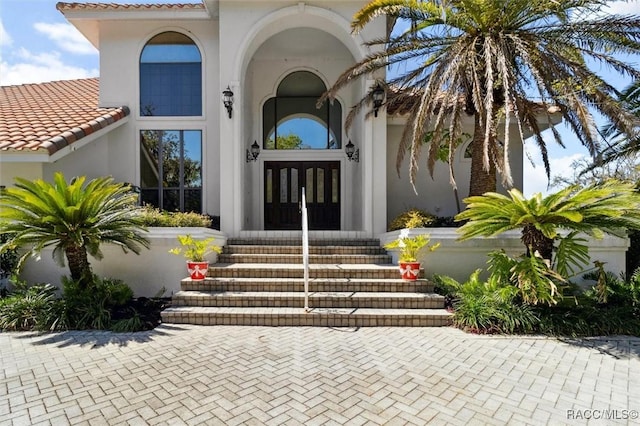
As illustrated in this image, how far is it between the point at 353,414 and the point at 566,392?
7.89 ft

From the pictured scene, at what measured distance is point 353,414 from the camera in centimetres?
331

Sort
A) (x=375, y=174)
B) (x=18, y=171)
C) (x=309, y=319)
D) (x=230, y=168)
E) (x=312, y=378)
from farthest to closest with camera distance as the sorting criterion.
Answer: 1. (x=375, y=174)
2. (x=230, y=168)
3. (x=18, y=171)
4. (x=309, y=319)
5. (x=312, y=378)

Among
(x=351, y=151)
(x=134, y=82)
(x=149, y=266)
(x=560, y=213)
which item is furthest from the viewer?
(x=351, y=151)

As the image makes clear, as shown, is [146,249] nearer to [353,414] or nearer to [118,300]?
[118,300]

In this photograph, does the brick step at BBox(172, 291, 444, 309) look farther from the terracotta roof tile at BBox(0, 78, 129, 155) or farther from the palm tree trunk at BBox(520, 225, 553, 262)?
the terracotta roof tile at BBox(0, 78, 129, 155)

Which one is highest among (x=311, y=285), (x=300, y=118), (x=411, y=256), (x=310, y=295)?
(x=300, y=118)

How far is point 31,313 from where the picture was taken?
5.76 metres

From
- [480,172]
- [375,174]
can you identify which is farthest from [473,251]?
[375,174]

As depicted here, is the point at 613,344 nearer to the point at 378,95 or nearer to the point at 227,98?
the point at 378,95

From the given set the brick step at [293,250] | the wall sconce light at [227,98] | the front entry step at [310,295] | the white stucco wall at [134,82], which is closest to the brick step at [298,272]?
the front entry step at [310,295]

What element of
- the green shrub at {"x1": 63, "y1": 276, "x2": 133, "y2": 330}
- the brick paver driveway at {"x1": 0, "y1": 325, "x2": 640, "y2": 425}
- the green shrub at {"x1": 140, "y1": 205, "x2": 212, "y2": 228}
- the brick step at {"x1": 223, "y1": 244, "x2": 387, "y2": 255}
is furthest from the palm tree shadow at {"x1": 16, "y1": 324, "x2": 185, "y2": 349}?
the brick step at {"x1": 223, "y1": 244, "x2": 387, "y2": 255}

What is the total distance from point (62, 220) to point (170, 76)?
6623mm

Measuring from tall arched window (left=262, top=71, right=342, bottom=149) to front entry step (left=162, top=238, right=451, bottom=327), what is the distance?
5.18 meters

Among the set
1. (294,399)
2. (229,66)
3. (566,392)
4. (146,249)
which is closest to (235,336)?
(294,399)
